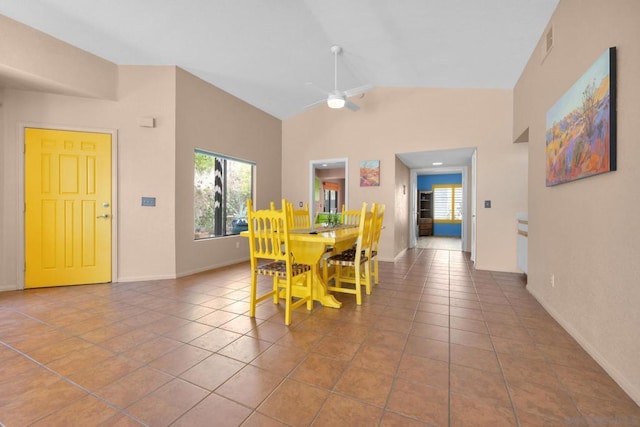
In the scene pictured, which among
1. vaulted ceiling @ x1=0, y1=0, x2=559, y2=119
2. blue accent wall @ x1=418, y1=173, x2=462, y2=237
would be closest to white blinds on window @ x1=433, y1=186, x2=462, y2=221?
blue accent wall @ x1=418, y1=173, x2=462, y2=237

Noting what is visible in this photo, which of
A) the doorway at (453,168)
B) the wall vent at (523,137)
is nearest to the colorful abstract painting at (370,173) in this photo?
the doorway at (453,168)

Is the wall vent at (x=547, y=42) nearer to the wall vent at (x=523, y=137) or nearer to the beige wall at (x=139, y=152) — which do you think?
the wall vent at (x=523, y=137)

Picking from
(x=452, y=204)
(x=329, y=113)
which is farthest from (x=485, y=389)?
(x=452, y=204)

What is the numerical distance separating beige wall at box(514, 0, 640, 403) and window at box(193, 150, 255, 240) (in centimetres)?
462

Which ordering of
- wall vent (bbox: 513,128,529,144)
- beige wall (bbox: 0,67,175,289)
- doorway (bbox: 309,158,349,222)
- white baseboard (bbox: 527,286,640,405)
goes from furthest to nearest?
doorway (bbox: 309,158,349,222), wall vent (bbox: 513,128,529,144), beige wall (bbox: 0,67,175,289), white baseboard (bbox: 527,286,640,405)

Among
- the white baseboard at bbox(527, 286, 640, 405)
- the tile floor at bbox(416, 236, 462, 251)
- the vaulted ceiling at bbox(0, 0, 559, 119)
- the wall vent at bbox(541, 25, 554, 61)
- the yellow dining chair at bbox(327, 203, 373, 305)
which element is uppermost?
the vaulted ceiling at bbox(0, 0, 559, 119)

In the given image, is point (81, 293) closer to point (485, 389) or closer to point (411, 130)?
point (485, 389)

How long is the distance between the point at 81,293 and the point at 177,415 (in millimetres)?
2929

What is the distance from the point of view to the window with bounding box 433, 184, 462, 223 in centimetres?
1011

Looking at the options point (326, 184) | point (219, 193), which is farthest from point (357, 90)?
point (326, 184)

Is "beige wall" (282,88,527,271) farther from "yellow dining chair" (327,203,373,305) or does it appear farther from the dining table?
the dining table

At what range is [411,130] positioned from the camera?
205 inches

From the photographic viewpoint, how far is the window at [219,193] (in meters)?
4.75

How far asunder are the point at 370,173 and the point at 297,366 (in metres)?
A: 4.26
